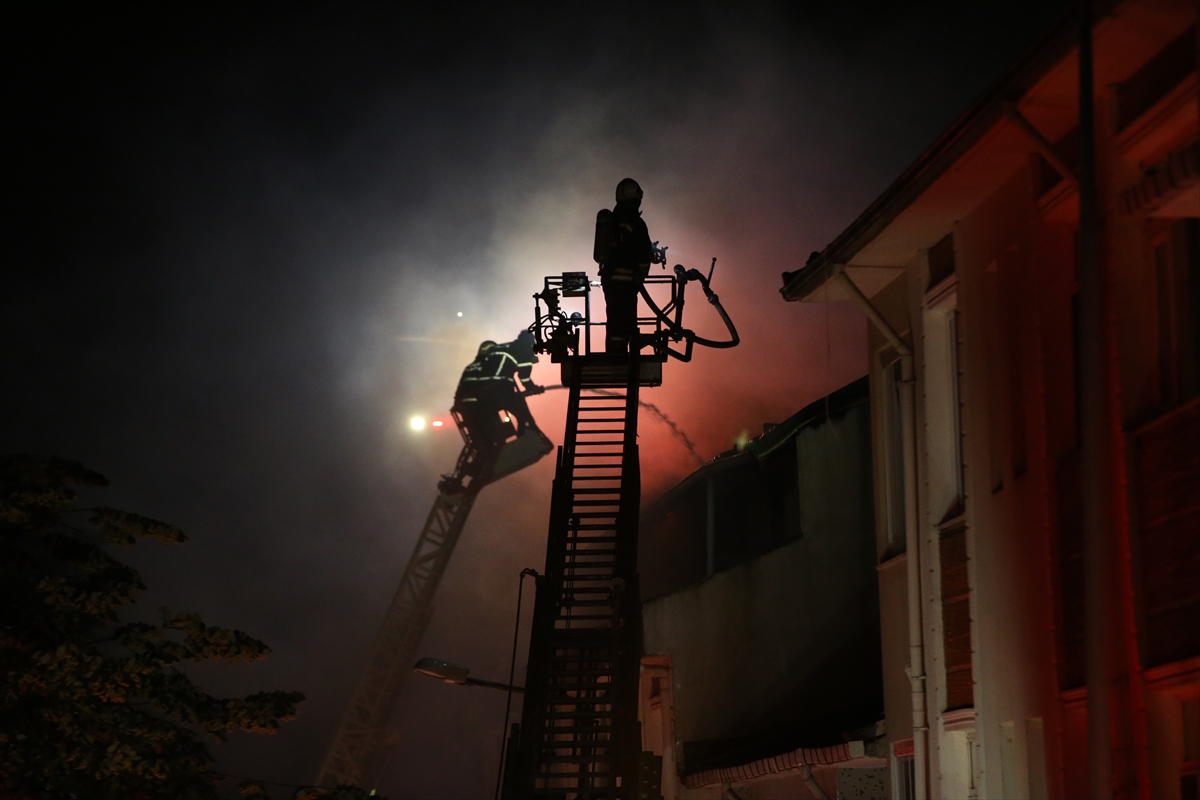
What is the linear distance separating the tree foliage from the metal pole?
7.34 m

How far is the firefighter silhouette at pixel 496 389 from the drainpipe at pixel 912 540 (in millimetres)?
24028

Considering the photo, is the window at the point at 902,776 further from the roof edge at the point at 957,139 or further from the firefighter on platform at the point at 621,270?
the firefighter on platform at the point at 621,270

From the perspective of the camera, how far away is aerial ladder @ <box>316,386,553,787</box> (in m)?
35.6

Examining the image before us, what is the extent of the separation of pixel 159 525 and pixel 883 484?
643cm

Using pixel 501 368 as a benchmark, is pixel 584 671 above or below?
below

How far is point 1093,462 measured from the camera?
227 inches

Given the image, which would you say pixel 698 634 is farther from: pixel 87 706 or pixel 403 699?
pixel 403 699

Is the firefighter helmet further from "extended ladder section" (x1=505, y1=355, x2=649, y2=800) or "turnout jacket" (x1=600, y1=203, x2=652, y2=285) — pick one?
"extended ladder section" (x1=505, y1=355, x2=649, y2=800)

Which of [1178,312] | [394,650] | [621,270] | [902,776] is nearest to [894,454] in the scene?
[902,776]

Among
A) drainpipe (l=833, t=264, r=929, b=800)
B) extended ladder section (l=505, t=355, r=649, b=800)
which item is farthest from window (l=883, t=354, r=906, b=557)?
extended ladder section (l=505, t=355, r=649, b=800)

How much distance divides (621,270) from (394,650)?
2543 centimetres

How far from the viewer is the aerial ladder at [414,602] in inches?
1400

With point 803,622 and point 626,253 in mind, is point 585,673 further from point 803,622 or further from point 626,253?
point 626,253

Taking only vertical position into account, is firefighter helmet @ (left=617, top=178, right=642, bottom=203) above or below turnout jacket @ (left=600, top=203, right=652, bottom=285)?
above
